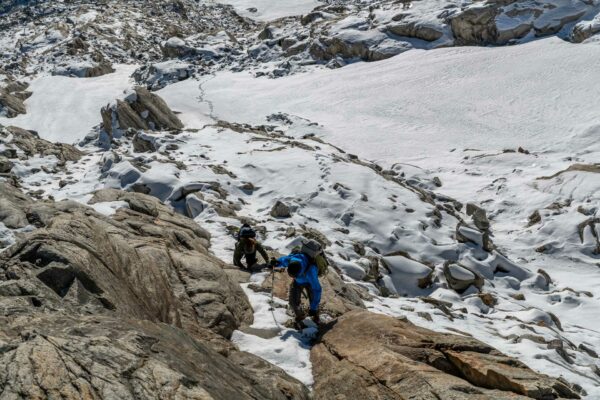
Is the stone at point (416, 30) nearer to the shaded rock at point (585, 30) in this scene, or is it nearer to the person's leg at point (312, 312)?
the shaded rock at point (585, 30)

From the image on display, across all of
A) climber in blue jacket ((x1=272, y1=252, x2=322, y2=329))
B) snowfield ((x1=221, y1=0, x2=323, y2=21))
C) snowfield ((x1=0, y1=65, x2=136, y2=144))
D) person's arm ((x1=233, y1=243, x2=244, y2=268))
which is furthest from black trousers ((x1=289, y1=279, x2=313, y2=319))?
snowfield ((x1=221, y1=0, x2=323, y2=21))

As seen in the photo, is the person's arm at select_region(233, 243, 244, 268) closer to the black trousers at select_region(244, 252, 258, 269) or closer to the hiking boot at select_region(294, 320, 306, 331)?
the black trousers at select_region(244, 252, 258, 269)

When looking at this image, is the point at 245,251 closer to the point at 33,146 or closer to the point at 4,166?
the point at 4,166

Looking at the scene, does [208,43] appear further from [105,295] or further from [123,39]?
[105,295]

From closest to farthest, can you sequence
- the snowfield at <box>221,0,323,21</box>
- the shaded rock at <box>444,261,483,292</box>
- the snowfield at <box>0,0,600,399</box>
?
the snowfield at <box>0,0,600,399</box> < the shaded rock at <box>444,261,483,292</box> < the snowfield at <box>221,0,323,21</box>

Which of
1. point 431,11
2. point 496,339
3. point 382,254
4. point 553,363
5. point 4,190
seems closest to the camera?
point 553,363

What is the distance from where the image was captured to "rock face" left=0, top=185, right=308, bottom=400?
13.2 feet

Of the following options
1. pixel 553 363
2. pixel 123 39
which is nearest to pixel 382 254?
pixel 553 363

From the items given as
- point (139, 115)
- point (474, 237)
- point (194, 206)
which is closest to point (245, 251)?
point (194, 206)

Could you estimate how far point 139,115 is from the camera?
29141mm

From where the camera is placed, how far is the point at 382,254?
15.2 meters

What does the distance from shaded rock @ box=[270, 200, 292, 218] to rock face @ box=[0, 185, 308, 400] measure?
240 inches

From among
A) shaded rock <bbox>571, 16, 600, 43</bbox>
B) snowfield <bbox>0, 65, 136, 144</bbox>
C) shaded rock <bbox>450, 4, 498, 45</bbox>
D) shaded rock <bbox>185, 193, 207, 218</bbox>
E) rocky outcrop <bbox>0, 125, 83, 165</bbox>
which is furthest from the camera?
shaded rock <bbox>450, 4, 498, 45</bbox>

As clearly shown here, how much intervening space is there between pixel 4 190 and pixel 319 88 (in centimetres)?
2819
